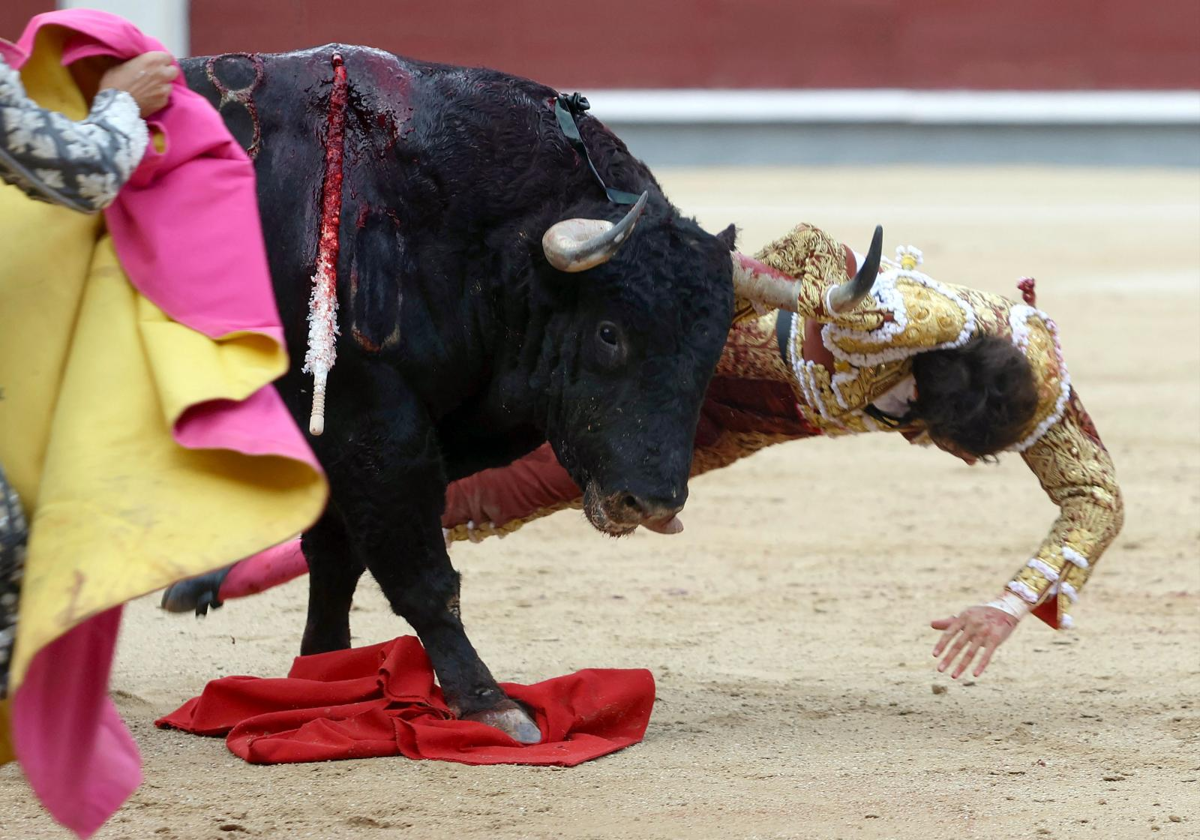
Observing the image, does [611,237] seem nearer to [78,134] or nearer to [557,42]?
[78,134]

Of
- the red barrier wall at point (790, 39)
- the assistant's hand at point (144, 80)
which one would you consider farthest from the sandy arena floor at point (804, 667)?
the red barrier wall at point (790, 39)

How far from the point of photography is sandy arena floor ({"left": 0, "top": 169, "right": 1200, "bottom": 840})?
264cm

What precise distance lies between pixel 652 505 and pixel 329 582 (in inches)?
33.9

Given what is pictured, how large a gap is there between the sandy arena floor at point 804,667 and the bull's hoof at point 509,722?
0.43 feet

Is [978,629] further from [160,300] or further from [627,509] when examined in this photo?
[160,300]

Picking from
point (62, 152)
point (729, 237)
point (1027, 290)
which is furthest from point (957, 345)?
point (62, 152)

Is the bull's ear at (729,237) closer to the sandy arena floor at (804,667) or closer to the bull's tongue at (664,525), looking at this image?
the bull's tongue at (664,525)

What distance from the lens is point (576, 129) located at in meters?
2.93

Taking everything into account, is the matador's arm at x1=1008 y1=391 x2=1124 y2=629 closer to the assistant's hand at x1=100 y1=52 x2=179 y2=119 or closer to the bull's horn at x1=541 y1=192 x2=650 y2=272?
the bull's horn at x1=541 y1=192 x2=650 y2=272

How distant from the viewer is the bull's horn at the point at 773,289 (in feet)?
9.45

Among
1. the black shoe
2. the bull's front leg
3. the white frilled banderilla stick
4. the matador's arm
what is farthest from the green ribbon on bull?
the black shoe

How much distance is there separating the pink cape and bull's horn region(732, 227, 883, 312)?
→ 95 centimetres

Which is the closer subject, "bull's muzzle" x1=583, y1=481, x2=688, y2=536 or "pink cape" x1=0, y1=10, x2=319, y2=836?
"pink cape" x1=0, y1=10, x2=319, y2=836

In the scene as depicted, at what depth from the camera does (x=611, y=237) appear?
2684 millimetres
